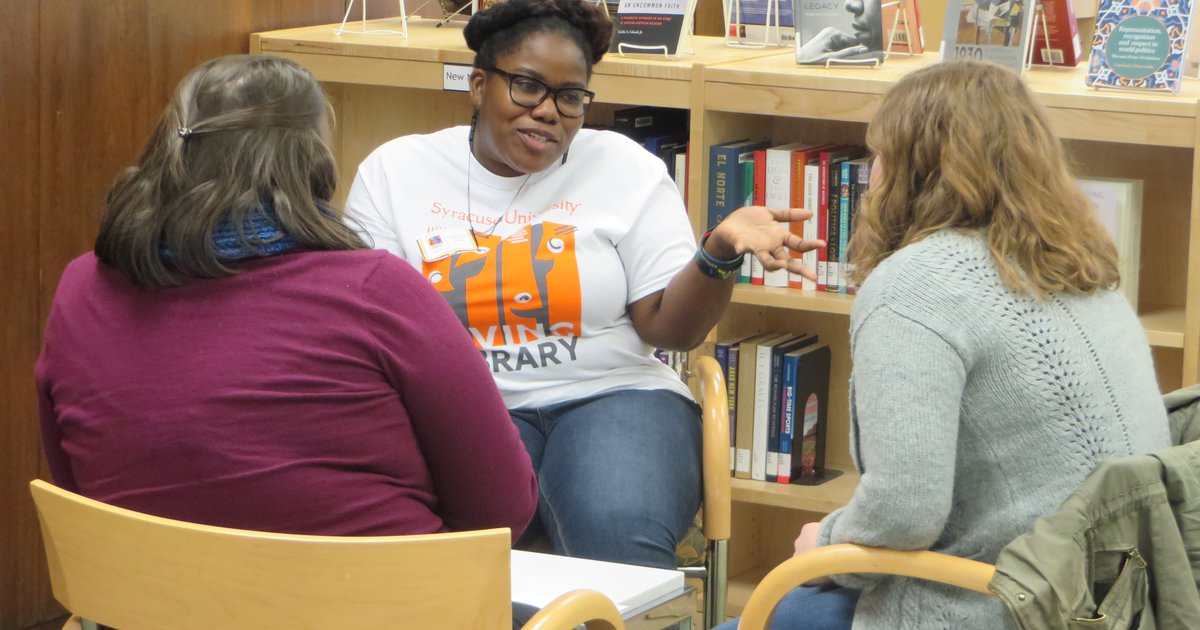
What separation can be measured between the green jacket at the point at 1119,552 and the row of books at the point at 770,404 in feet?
4.47

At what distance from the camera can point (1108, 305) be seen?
5.14 ft

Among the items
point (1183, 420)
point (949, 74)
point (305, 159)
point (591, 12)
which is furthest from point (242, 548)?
point (591, 12)

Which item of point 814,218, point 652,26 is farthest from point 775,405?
point 652,26

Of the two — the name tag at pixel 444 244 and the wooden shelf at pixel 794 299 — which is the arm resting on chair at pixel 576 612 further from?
the wooden shelf at pixel 794 299

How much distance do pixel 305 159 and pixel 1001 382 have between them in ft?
2.63

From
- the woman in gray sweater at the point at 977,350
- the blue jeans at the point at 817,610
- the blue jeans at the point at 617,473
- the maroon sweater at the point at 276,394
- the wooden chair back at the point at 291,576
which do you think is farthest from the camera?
the blue jeans at the point at 617,473

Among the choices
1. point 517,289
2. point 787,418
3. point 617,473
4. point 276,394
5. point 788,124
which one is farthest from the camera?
point 788,124

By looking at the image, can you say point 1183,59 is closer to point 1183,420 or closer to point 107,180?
point 1183,420

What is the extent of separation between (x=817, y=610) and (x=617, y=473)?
428 millimetres

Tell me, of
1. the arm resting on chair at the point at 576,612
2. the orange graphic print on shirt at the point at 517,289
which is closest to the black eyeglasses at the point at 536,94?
the orange graphic print on shirt at the point at 517,289

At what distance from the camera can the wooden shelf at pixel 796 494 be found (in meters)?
2.72

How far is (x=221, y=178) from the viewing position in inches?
51.8

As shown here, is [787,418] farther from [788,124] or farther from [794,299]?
[788,124]

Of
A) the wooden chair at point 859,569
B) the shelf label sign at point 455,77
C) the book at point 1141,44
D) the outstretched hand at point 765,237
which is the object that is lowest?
the wooden chair at point 859,569
